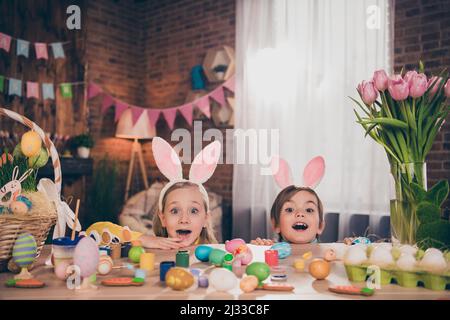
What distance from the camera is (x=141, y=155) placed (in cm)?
519

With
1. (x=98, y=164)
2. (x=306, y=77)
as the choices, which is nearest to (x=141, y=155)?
(x=98, y=164)

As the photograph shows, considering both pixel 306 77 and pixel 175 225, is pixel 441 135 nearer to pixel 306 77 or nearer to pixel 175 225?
pixel 306 77

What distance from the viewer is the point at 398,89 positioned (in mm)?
1188

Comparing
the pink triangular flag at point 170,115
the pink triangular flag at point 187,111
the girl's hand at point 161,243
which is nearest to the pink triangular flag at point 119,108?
the pink triangular flag at point 170,115

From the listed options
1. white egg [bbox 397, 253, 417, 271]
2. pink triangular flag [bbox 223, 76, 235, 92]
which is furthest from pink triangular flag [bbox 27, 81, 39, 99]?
white egg [bbox 397, 253, 417, 271]

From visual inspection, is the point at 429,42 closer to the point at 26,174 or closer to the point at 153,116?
the point at 153,116

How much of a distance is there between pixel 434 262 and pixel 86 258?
73 cm

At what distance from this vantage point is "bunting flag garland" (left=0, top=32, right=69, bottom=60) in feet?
13.1

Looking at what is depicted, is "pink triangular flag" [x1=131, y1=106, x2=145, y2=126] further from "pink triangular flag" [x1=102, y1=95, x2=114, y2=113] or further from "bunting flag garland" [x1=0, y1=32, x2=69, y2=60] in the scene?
"bunting flag garland" [x1=0, y1=32, x2=69, y2=60]

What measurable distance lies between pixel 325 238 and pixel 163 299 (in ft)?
10.5

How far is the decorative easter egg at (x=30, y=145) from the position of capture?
1.14 metres

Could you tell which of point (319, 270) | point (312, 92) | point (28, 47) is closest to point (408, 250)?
point (319, 270)

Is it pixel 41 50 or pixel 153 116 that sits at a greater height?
pixel 41 50

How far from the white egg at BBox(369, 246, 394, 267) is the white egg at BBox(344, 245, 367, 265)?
2 cm
